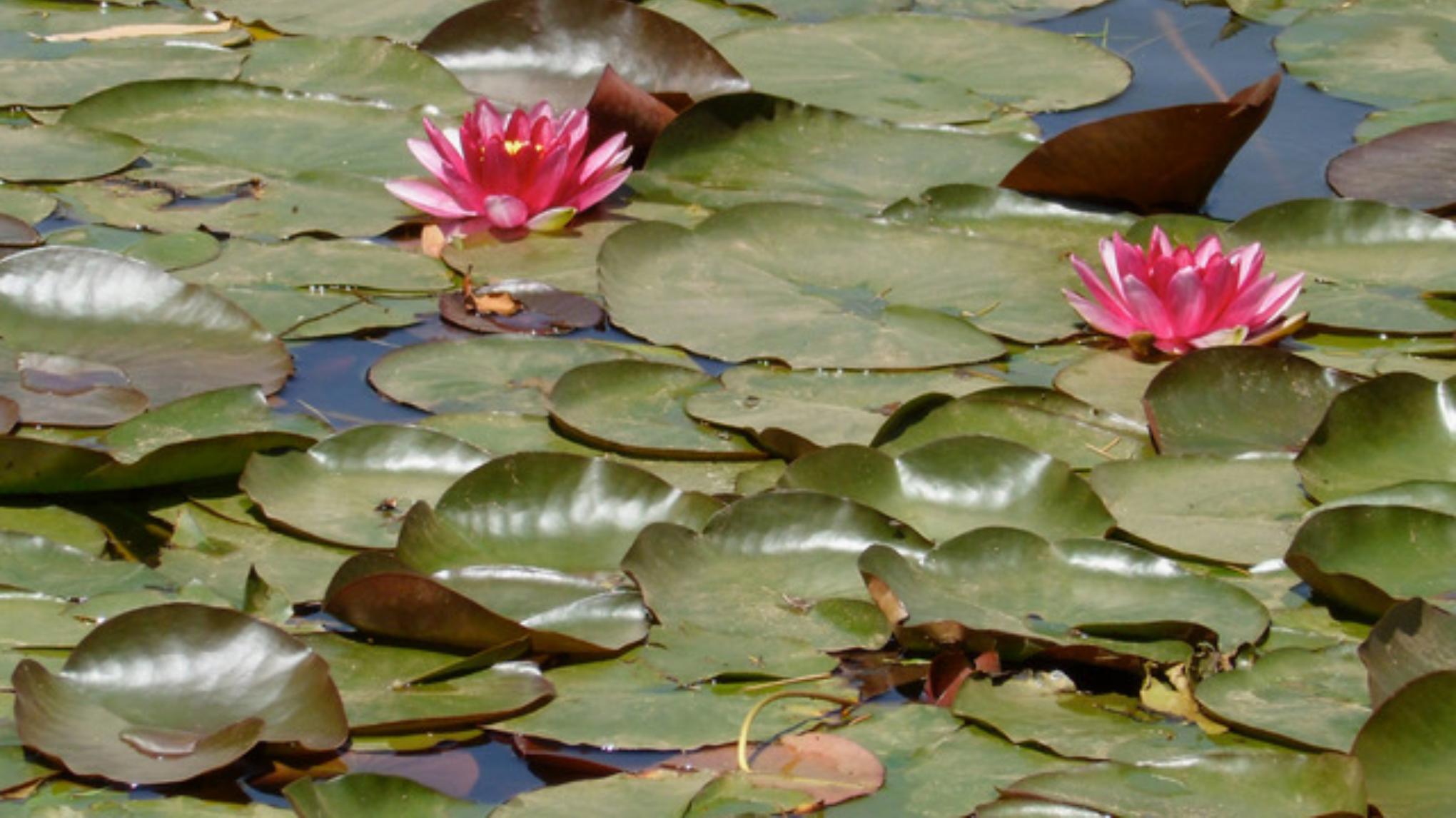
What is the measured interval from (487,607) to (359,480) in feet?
1.35

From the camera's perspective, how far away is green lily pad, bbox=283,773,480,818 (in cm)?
174

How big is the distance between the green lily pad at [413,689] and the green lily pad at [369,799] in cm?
13

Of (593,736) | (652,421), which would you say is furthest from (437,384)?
(593,736)

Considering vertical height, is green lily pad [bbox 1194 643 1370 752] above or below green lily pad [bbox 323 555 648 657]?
above

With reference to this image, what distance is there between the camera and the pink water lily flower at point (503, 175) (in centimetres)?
326

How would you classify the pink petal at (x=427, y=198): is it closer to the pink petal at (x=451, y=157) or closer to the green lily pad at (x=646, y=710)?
the pink petal at (x=451, y=157)

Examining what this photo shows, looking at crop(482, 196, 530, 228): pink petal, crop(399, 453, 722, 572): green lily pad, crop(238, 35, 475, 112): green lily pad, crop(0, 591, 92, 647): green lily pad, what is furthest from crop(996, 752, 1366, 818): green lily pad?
crop(238, 35, 475, 112): green lily pad

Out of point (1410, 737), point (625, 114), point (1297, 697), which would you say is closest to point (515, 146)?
point (625, 114)

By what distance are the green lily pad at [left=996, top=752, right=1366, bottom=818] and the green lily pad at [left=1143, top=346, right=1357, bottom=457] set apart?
0.76 m

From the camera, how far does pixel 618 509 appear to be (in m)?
2.27

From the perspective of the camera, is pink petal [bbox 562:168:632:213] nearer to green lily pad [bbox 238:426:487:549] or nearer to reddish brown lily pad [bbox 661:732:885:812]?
green lily pad [bbox 238:426:487:549]

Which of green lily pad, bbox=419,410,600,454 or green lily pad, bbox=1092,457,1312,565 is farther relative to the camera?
green lily pad, bbox=419,410,600,454

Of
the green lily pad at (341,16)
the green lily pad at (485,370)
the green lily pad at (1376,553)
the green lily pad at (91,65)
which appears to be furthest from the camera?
the green lily pad at (341,16)

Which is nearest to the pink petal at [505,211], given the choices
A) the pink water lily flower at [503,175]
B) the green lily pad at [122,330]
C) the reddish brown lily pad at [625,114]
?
the pink water lily flower at [503,175]
